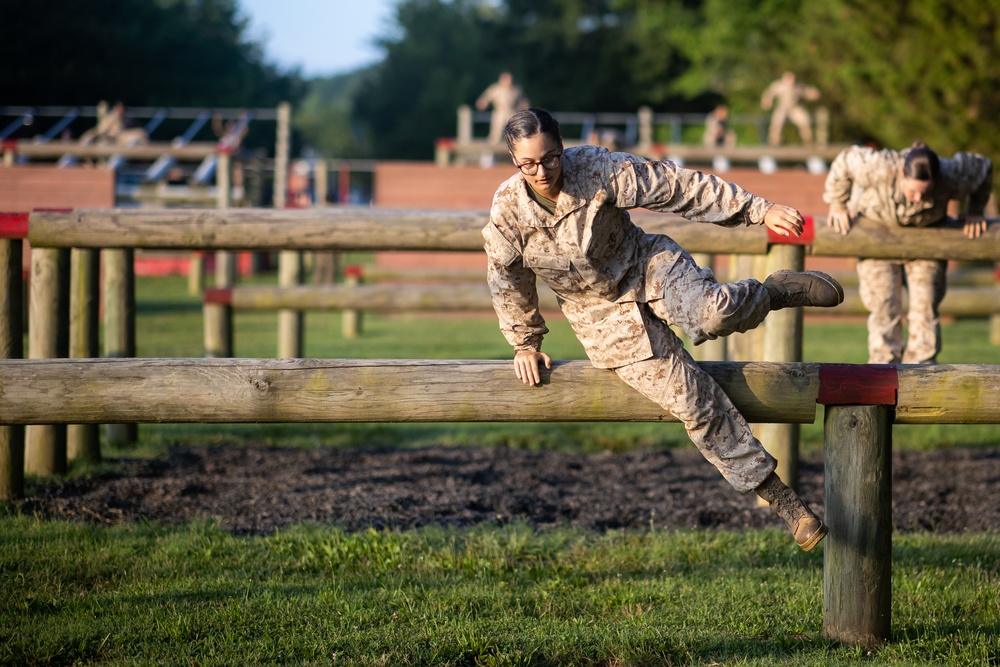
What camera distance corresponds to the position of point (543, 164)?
12.6 ft

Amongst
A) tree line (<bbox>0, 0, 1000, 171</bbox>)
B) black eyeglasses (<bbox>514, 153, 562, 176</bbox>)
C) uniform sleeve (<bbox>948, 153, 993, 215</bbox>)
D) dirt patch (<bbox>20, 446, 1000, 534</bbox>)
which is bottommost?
dirt patch (<bbox>20, 446, 1000, 534</bbox>)

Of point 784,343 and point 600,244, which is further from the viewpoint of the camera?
point 784,343

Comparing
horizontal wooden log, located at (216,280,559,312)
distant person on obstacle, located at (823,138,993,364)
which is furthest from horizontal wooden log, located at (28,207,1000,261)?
horizontal wooden log, located at (216,280,559,312)

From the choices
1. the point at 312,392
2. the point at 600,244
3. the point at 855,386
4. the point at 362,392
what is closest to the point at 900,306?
the point at 855,386

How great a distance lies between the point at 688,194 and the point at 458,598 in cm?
188

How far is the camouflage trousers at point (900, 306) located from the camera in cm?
673

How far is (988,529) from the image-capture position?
571 centimetres

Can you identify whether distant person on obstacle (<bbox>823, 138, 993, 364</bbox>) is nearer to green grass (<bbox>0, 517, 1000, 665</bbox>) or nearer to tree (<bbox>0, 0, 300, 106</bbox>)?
green grass (<bbox>0, 517, 1000, 665</bbox>)

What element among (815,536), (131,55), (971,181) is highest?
(131,55)

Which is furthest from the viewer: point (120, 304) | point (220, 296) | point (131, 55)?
point (131, 55)

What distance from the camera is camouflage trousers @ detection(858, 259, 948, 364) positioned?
265 inches

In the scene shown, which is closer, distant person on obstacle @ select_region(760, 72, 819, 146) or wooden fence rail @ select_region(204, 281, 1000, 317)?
wooden fence rail @ select_region(204, 281, 1000, 317)

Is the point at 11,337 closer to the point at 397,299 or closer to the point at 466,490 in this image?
the point at 466,490

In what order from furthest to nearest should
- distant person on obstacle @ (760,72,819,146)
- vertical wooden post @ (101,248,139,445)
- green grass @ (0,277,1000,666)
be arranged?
distant person on obstacle @ (760,72,819,146) → vertical wooden post @ (101,248,139,445) → green grass @ (0,277,1000,666)
